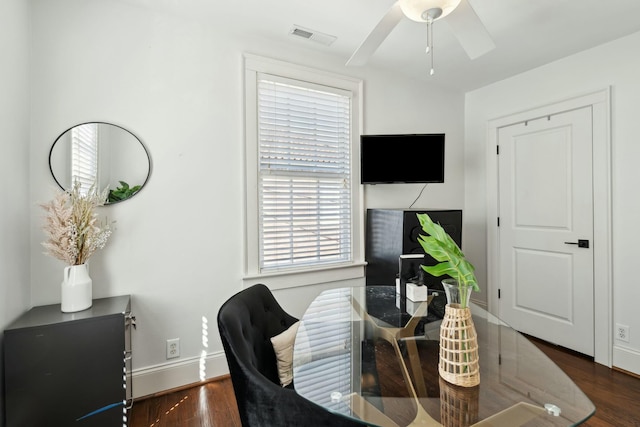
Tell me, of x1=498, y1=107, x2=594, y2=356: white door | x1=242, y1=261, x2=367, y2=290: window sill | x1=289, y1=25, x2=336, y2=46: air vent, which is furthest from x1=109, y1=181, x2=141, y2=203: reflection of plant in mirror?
x1=498, y1=107, x2=594, y2=356: white door

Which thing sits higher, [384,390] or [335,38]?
[335,38]

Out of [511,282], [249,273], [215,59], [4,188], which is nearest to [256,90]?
[215,59]

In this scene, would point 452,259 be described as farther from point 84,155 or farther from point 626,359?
point 626,359

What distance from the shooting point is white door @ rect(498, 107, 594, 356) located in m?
2.72

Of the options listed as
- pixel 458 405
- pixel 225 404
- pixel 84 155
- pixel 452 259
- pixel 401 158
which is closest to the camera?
pixel 458 405

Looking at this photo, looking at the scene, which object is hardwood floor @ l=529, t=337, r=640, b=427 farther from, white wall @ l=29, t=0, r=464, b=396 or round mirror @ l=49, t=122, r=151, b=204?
round mirror @ l=49, t=122, r=151, b=204

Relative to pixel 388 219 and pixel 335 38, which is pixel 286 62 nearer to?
pixel 335 38

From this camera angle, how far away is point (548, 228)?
117 inches

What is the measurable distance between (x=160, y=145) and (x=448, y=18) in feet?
6.33

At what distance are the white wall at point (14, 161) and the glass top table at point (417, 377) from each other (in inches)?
60.3

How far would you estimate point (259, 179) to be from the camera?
249cm

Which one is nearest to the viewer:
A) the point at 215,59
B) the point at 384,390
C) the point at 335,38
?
the point at 384,390

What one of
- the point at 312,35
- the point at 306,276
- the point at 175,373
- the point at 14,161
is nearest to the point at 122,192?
the point at 14,161

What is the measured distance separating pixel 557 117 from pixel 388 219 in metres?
1.87
